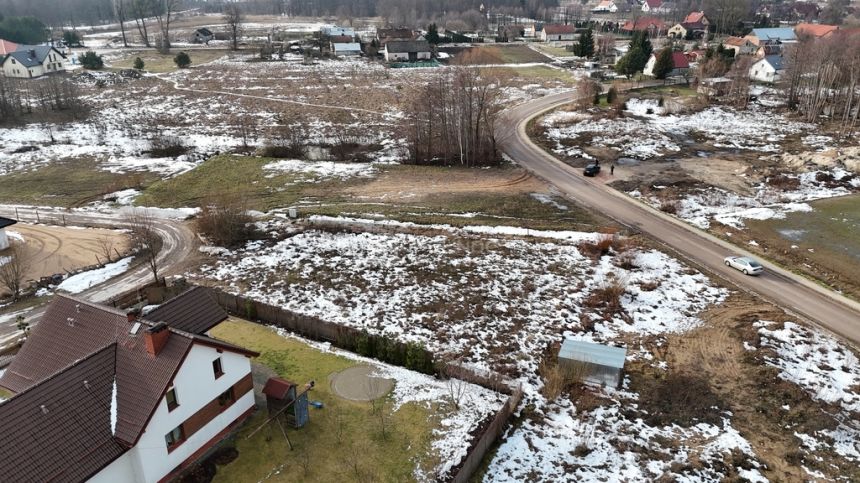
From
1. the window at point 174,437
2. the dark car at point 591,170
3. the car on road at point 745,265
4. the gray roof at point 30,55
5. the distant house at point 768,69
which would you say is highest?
the gray roof at point 30,55

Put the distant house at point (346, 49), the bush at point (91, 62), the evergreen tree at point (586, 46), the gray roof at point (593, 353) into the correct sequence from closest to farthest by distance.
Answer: the gray roof at point (593, 353)
the bush at point (91, 62)
the evergreen tree at point (586, 46)
the distant house at point (346, 49)

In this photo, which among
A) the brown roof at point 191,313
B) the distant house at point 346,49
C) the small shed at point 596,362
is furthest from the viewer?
the distant house at point 346,49

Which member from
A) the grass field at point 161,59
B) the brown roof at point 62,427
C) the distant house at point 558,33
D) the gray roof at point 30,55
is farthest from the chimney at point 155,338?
the distant house at point 558,33

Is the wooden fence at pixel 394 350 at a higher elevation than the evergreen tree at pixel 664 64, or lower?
lower

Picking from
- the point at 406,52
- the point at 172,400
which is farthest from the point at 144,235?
the point at 406,52

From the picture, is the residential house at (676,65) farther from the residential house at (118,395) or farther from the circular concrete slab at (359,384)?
the residential house at (118,395)

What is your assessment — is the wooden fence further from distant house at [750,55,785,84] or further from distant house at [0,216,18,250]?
distant house at [750,55,785,84]

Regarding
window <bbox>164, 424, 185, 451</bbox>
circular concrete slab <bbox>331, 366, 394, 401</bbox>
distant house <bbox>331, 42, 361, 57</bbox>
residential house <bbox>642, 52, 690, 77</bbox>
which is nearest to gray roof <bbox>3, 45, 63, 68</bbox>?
A: distant house <bbox>331, 42, 361, 57</bbox>

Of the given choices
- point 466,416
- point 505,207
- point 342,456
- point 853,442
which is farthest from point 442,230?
point 853,442
